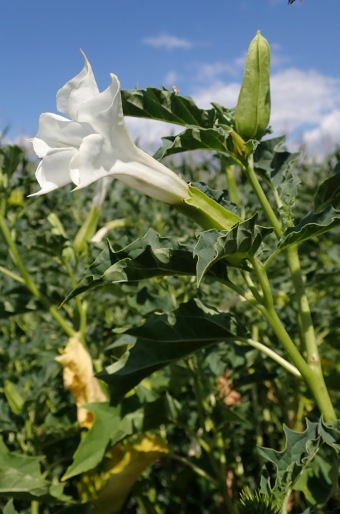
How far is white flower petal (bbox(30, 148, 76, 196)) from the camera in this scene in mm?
868

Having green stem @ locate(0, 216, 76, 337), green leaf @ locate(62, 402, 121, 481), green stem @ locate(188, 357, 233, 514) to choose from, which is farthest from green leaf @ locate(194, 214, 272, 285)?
green stem @ locate(0, 216, 76, 337)

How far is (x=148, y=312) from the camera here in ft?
4.64

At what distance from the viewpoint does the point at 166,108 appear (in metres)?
1.03

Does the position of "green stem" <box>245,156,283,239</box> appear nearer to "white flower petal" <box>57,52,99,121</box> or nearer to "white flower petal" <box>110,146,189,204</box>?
"white flower petal" <box>110,146,189,204</box>

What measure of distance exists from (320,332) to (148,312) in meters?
0.80

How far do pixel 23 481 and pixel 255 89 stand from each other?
0.86m

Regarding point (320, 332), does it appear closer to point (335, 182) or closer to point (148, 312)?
point (148, 312)

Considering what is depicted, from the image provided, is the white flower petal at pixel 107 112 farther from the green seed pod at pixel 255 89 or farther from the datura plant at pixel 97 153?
the green seed pod at pixel 255 89

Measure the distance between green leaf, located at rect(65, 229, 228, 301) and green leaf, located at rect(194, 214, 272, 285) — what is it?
73 millimetres

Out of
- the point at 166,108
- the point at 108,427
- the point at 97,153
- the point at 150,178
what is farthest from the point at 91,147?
the point at 108,427

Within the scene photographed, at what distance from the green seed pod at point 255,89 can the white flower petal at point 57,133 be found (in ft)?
0.86

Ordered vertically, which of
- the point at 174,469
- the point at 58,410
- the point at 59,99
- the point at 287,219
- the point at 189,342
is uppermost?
the point at 59,99

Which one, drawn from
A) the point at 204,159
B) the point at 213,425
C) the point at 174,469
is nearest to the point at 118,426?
the point at 213,425

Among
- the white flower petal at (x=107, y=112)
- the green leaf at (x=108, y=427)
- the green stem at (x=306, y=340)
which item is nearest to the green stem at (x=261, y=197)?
the green stem at (x=306, y=340)
